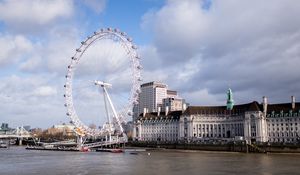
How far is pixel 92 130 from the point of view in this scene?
9269 cm

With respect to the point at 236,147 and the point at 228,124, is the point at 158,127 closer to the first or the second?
the point at 228,124

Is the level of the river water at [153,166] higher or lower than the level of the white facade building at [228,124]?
lower

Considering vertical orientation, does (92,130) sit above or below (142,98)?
below

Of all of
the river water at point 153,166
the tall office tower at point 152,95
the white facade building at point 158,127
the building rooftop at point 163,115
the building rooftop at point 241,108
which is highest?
the tall office tower at point 152,95

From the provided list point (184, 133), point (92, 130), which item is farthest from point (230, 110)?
point (92, 130)

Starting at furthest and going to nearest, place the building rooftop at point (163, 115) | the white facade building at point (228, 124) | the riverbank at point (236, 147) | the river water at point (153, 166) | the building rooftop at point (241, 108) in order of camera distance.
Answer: the building rooftop at point (163, 115), the building rooftop at point (241, 108), the white facade building at point (228, 124), the riverbank at point (236, 147), the river water at point (153, 166)

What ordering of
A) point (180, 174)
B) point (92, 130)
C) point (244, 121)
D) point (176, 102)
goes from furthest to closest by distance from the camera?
point (176, 102) < point (244, 121) < point (92, 130) < point (180, 174)

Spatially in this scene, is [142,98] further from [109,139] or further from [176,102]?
[109,139]

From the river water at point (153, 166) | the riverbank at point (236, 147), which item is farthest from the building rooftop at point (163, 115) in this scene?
the river water at point (153, 166)

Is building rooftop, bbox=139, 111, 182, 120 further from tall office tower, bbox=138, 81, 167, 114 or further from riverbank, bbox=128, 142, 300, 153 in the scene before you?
tall office tower, bbox=138, 81, 167, 114

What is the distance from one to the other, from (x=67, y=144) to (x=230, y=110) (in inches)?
2042

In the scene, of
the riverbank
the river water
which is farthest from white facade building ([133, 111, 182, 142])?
the river water

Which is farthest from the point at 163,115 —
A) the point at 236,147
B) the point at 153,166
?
the point at 153,166

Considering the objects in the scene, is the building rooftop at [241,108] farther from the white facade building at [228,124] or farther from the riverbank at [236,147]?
the riverbank at [236,147]
